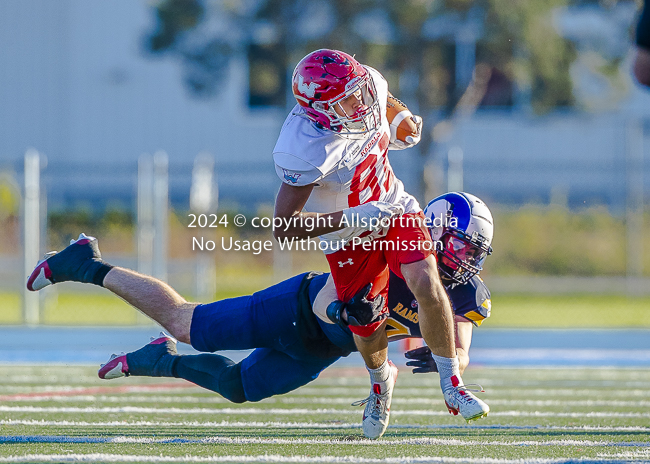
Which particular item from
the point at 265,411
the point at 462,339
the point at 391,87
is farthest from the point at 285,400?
the point at 391,87

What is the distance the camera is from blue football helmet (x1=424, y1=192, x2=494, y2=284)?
13.0 ft

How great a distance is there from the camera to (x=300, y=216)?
352cm

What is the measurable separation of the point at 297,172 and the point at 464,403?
3.70 feet

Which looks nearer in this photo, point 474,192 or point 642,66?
point 642,66

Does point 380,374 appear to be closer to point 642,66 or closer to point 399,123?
point 399,123

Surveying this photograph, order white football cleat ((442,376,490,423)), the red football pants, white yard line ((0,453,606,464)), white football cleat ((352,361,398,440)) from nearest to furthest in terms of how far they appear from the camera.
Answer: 1. white yard line ((0,453,606,464))
2. white football cleat ((442,376,490,423))
3. the red football pants
4. white football cleat ((352,361,398,440))

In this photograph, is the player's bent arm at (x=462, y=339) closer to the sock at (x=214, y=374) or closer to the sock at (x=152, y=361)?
the sock at (x=214, y=374)

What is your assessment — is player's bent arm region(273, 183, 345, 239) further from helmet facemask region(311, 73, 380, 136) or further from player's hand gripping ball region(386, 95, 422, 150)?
player's hand gripping ball region(386, 95, 422, 150)

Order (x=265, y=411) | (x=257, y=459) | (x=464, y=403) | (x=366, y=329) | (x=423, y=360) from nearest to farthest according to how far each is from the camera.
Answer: (x=257, y=459) → (x=464, y=403) → (x=366, y=329) → (x=423, y=360) → (x=265, y=411)

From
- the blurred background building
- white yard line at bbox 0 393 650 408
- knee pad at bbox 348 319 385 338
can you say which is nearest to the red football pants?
knee pad at bbox 348 319 385 338

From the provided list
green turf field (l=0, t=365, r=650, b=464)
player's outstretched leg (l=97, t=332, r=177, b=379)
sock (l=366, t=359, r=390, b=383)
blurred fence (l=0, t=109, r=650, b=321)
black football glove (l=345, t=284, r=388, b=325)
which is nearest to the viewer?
green turf field (l=0, t=365, r=650, b=464)

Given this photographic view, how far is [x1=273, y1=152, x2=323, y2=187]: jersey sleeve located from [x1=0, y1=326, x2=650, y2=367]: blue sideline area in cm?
390

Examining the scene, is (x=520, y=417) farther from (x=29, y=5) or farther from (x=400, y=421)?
(x=29, y=5)

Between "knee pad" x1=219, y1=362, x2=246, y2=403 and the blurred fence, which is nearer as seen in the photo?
"knee pad" x1=219, y1=362, x2=246, y2=403
